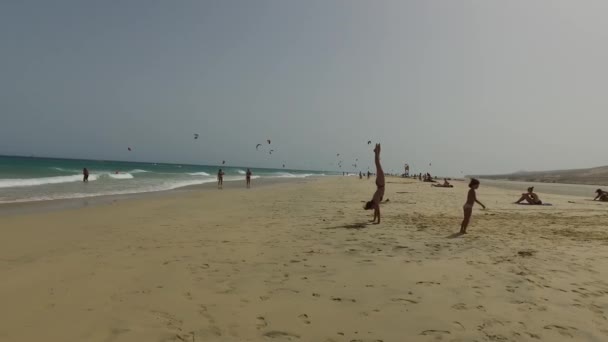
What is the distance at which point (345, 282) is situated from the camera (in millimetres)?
6348

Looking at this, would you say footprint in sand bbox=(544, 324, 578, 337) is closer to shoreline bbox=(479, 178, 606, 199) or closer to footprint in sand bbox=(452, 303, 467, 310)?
footprint in sand bbox=(452, 303, 467, 310)

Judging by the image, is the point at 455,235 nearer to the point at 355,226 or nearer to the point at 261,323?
the point at 355,226

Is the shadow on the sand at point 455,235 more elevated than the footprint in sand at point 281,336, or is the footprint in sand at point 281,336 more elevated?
the shadow on the sand at point 455,235

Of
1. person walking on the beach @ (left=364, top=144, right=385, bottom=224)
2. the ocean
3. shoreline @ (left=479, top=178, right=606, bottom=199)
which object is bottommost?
shoreline @ (left=479, top=178, right=606, bottom=199)

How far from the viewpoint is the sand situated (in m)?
4.61

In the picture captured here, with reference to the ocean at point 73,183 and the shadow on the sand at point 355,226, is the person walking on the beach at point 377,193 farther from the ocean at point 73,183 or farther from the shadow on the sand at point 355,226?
the ocean at point 73,183

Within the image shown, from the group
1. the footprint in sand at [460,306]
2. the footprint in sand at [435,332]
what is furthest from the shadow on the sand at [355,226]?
the footprint in sand at [435,332]

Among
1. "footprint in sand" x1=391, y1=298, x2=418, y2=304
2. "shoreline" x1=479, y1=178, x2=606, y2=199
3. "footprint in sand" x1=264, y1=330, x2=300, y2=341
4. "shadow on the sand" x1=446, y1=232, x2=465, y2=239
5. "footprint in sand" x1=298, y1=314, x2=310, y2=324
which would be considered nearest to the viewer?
"footprint in sand" x1=264, y1=330, x2=300, y2=341

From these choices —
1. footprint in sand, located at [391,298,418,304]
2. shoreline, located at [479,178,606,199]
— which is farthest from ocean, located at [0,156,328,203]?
shoreline, located at [479,178,606,199]

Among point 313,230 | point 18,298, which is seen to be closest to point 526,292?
point 313,230

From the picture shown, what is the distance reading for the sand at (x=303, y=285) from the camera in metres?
4.61

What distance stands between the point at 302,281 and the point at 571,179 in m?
107

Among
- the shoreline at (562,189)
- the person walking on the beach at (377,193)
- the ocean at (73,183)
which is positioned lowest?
the shoreline at (562,189)

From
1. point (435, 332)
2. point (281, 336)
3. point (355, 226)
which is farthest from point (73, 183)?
point (435, 332)
